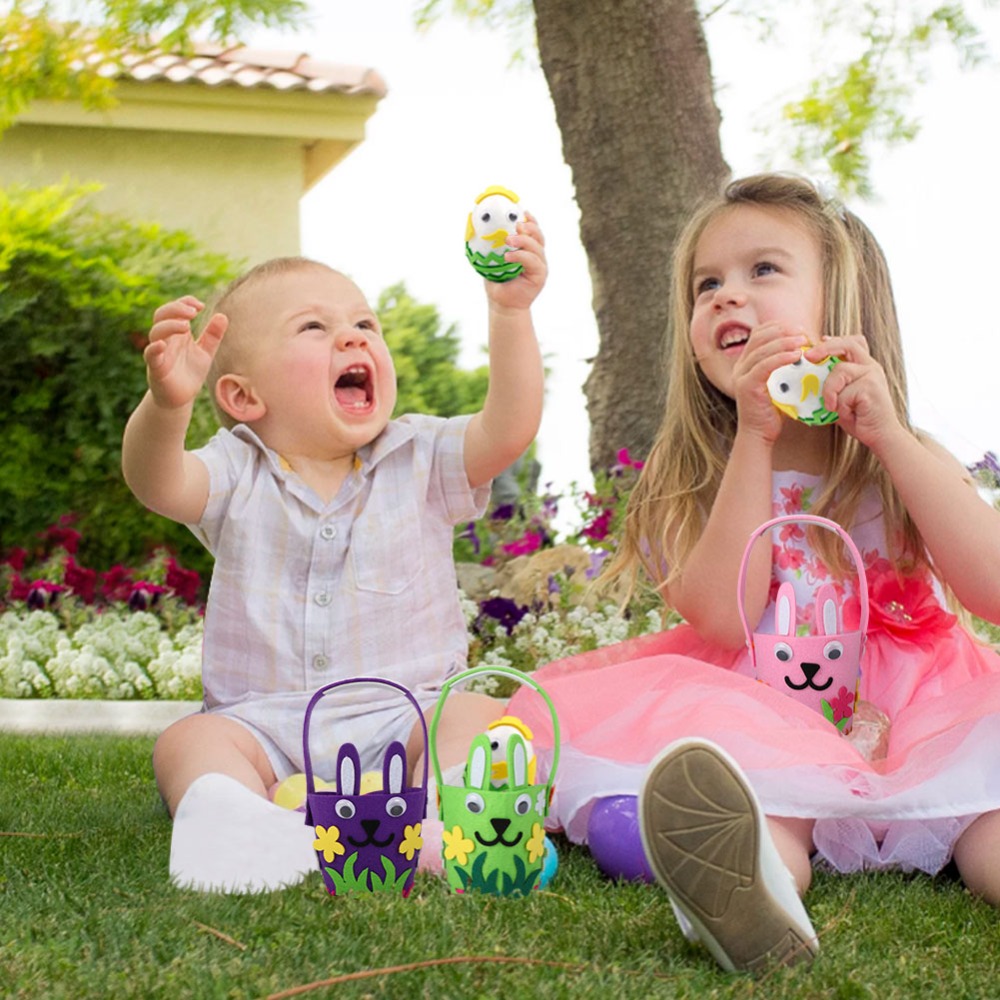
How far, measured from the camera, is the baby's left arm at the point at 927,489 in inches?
98.3

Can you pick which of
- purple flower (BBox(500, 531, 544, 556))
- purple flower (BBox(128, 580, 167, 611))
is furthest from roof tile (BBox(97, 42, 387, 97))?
purple flower (BBox(500, 531, 544, 556))

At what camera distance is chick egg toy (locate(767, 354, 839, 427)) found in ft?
8.43

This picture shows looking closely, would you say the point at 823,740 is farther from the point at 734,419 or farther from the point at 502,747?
Result: the point at 734,419

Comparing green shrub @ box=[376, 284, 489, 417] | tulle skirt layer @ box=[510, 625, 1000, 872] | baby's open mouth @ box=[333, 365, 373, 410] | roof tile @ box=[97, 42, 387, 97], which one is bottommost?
tulle skirt layer @ box=[510, 625, 1000, 872]

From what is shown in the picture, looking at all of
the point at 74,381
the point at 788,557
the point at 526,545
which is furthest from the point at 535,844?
the point at 74,381

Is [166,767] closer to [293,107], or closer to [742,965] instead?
[742,965]

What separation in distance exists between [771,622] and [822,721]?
0.44 meters

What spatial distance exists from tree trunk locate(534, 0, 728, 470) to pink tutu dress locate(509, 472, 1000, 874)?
302cm

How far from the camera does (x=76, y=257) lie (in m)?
7.91

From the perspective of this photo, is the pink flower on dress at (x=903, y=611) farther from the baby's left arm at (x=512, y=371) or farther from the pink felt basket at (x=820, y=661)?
the baby's left arm at (x=512, y=371)

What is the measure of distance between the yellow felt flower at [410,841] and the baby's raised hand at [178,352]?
105cm

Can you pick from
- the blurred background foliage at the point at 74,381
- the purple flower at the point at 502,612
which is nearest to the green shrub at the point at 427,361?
the blurred background foliage at the point at 74,381

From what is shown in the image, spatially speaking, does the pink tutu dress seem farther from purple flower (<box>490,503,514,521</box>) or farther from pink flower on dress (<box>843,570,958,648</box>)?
purple flower (<box>490,503,514,521</box>)

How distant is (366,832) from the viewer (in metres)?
2.06
